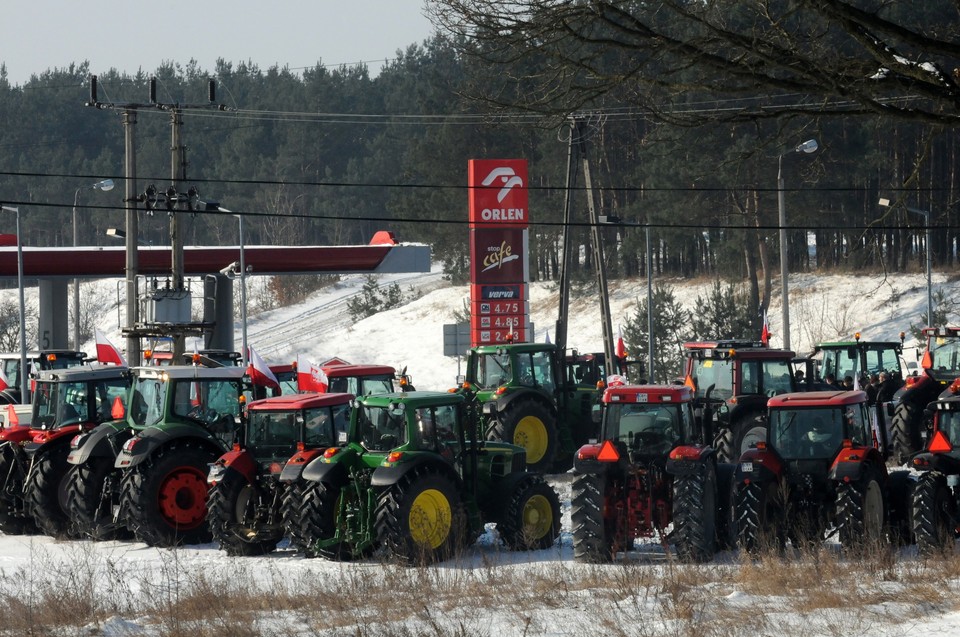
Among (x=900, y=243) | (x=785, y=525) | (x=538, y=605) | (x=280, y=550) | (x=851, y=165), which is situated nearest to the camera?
(x=538, y=605)

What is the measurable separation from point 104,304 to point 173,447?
249 ft

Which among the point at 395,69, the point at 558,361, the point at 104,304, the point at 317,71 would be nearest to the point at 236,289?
the point at 104,304

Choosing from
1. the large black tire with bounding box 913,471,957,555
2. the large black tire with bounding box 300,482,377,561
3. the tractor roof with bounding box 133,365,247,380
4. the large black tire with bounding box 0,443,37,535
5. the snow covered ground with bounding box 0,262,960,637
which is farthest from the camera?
the large black tire with bounding box 0,443,37,535

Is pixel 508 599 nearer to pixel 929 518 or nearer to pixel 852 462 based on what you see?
pixel 852 462

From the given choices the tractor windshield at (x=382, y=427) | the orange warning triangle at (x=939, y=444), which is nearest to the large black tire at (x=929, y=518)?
the orange warning triangle at (x=939, y=444)

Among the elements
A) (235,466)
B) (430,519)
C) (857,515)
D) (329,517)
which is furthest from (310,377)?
(857,515)

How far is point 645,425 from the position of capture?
15.4 m

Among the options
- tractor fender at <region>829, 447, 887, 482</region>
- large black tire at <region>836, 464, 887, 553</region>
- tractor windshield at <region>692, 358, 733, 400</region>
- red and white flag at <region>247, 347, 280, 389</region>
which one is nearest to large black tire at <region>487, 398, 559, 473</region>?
tractor windshield at <region>692, 358, 733, 400</region>

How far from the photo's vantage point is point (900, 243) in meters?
56.0

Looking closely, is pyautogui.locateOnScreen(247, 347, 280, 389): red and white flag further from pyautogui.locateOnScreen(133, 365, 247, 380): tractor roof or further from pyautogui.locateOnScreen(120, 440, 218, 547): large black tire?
pyautogui.locateOnScreen(120, 440, 218, 547): large black tire

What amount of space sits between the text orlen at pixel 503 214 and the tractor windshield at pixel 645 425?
63.3ft

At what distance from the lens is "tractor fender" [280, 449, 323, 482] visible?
15523 mm

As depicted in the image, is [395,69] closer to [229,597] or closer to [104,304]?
[104,304]

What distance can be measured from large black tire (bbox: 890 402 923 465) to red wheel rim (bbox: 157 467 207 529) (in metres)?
11.9
